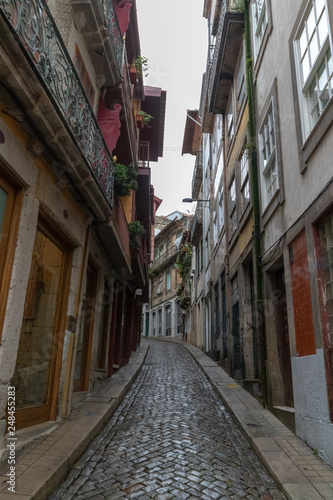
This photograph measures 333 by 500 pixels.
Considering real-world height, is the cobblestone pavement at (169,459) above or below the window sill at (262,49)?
below

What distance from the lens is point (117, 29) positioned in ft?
26.7

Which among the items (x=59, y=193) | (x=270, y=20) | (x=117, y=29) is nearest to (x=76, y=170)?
(x=59, y=193)

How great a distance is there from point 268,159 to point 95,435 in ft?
19.0

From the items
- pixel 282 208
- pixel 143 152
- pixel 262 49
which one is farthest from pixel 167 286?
pixel 282 208

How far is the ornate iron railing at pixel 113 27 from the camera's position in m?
7.24

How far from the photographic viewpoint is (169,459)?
4578 millimetres

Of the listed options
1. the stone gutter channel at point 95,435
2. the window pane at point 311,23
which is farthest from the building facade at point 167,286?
the window pane at point 311,23

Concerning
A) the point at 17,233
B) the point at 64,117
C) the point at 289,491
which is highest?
the point at 64,117

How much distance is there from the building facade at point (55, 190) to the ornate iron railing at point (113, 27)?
25 mm

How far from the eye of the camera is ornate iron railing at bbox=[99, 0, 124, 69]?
23.8ft

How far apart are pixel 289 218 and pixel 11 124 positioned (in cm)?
425

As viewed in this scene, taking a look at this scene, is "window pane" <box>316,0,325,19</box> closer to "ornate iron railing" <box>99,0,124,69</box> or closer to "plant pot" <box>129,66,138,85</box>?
"ornate iron railing" <box>99,0,124,69</box>

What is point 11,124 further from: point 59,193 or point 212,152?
point 212,152

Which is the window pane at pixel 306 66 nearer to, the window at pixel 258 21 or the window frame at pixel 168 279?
the window at pixel 258 21
